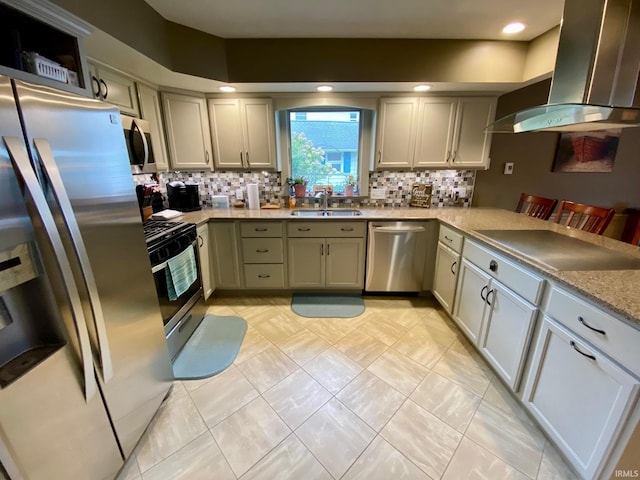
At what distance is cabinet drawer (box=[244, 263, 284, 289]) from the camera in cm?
279

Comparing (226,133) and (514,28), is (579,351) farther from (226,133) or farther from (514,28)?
(226,133)

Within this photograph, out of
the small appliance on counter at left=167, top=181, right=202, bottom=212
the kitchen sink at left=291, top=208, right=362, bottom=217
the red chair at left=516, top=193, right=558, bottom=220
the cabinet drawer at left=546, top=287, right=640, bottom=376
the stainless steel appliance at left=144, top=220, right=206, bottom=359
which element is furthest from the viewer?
the kitchen sink at left=291, top=208, right=362, bottom=217

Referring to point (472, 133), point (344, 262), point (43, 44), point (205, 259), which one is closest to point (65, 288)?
point (43, 44)

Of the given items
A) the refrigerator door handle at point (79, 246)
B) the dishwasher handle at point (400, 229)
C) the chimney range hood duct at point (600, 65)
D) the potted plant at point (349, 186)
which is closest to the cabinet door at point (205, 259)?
the refrigerator door handle at point (79, 246)

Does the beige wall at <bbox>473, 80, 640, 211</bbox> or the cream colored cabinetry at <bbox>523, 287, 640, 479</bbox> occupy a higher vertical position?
the beige wall at <bbox>473, 80, 640, 211</bbox>

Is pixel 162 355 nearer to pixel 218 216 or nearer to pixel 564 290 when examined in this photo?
pixel 218 216

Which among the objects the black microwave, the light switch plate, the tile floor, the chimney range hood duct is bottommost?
the tile floor

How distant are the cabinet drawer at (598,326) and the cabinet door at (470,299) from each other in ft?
1.80

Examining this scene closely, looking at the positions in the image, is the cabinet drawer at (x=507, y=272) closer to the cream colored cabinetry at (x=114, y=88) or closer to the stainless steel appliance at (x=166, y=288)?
the stainless steel appliance at (x=166, y=288)

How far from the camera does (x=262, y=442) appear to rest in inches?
55.8

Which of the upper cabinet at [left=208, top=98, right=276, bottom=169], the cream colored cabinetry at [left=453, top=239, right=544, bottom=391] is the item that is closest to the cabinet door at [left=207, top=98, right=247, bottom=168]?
the upper cabinet at [left=208, top=98, right=276, bottom=169]

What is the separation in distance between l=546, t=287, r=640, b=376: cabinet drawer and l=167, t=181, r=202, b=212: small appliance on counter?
→ 9.99 ft

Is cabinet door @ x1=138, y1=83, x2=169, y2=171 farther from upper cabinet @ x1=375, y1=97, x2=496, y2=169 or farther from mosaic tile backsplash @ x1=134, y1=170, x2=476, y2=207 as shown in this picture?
upper cabinet @ x1=375, y1=97, x2=496, y2=169

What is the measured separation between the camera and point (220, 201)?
3.05 metres
